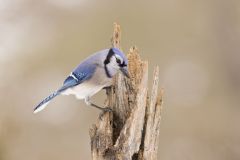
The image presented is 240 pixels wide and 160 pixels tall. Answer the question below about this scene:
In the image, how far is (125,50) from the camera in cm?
674

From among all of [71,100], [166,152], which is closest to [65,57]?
[71,100]

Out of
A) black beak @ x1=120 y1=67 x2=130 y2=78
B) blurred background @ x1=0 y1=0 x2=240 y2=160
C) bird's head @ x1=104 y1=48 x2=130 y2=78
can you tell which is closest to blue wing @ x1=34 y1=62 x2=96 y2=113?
bird's head @ x1=104 y1=48 x2=130 y2=78

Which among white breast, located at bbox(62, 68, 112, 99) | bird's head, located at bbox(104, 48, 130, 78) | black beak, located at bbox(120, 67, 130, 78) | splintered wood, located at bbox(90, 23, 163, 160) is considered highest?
bird's head, located at bbox(104, 48, 130, 78)

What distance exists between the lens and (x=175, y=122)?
6.93m

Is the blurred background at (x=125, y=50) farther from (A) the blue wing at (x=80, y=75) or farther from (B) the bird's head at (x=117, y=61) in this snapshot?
(B) the bird's head at (x=117, y=61)

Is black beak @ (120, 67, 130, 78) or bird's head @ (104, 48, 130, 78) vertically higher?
bird's head @ (104, 48, 130, 78)

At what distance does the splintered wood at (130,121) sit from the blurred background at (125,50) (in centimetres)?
293

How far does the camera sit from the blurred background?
22.4ft

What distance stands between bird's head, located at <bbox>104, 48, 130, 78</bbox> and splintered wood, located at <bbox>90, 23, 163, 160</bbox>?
97 mm

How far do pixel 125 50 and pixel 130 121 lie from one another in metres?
3.53

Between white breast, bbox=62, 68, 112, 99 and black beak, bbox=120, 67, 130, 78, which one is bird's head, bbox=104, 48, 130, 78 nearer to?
black beak, bbox=120, 67, 130, 78

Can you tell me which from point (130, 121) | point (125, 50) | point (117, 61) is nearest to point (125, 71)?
point (117, 61)

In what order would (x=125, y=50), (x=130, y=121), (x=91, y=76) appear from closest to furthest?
(x=130, y=121) < (x=91, y=76) < (x=125, y=50)

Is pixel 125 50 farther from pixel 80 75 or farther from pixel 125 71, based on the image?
pixel 125 71
